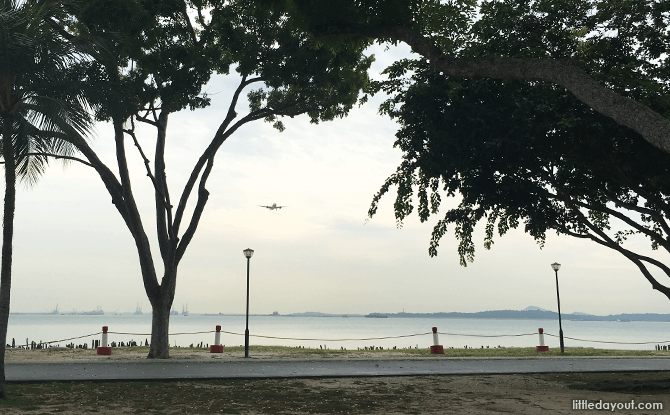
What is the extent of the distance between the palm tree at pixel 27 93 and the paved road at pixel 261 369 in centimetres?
372

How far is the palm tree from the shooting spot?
10.5 m

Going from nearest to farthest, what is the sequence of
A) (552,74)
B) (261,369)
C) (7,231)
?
(552,74) < (7,231) < (261,369)

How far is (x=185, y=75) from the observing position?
18.9 m

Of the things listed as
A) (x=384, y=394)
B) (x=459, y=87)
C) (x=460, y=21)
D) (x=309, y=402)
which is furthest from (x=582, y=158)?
(x=309, y=402)

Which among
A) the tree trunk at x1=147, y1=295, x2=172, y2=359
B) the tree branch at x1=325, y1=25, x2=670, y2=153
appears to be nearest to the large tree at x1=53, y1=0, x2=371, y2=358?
the tree trunk at x1=147, y1=295, x2=172, y2=359

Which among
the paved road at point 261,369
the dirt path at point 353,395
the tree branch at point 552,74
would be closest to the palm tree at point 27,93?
the dirt path at point 353,395

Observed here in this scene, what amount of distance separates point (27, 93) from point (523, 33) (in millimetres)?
11449

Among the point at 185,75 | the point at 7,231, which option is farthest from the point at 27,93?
the point at 185,75

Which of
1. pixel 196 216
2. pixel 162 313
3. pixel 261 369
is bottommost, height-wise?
pixel 261 369

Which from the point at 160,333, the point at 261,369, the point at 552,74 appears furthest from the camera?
the point at 160,333

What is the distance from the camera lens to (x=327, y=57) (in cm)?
1989

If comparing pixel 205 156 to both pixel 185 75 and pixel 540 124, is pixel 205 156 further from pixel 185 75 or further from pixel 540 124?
pixel 540 124

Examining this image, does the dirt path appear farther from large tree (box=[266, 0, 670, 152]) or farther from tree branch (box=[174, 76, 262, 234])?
tree branch (box=[174, 76, 262, 234])

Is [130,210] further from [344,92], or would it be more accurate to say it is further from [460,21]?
[460,21]
